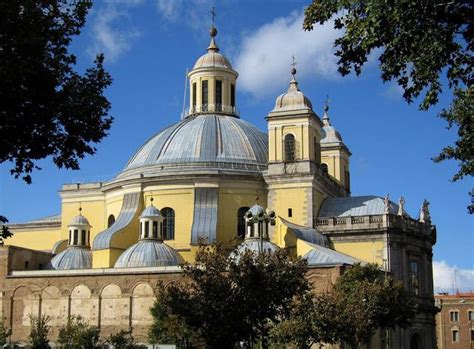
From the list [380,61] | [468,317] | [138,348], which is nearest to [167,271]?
[138,348]

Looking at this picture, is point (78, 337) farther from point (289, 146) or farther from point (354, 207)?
point (354, 207)

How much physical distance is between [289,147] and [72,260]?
678 inches

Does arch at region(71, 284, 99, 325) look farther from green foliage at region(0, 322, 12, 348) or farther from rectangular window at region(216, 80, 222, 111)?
rectangular window at region(216, 80, 222, 111)

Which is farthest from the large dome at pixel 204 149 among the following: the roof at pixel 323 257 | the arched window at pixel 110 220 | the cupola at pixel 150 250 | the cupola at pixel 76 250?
the roof at pixel 323 257

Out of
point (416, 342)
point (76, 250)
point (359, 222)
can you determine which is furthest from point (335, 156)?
point (76, 250)

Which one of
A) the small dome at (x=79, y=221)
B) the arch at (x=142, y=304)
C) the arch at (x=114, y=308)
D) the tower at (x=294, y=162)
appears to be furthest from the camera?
the small dome at (x=79, y=221)

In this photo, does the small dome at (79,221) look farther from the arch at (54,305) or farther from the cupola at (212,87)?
the cupola at (212,87)

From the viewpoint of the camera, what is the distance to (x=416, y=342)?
61.8 meters

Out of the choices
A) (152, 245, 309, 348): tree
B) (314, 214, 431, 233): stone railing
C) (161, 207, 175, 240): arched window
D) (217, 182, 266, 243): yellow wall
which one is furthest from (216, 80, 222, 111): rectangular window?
(152, 245, 309, 348): tree

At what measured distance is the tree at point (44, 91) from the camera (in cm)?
1927

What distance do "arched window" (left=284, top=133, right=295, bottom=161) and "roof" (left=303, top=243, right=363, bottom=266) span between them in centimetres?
841

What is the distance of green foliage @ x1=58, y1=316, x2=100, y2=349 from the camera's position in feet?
163

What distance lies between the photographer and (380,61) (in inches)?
692

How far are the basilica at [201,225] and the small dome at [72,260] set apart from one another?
7cm
